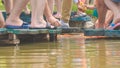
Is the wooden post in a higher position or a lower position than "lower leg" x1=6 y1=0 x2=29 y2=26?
lower

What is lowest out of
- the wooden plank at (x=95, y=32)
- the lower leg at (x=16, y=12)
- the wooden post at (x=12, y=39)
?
the wooden plank at (x=95, y=32)

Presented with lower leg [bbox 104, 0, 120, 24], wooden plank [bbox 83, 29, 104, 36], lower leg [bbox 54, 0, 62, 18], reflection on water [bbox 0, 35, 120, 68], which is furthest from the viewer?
lower leg [bbox 54, 0, 62, 18]

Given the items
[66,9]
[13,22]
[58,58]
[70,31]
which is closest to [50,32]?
[13,22]

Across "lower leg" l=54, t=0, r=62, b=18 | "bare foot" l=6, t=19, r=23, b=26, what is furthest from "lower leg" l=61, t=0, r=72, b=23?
"bare foot" l=6, t=19, r=23, b=26

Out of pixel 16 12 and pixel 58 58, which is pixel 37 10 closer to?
pixel 16 12

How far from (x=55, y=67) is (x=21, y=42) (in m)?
2.23

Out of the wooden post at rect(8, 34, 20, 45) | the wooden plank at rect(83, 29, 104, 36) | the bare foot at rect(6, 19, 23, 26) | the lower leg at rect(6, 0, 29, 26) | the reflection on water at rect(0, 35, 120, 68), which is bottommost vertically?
the wooden plank at rect(83, 29, 104, 36)

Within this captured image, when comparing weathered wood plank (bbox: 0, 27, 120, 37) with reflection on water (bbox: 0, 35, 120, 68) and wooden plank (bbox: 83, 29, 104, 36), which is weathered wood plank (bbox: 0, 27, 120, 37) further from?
reflection on water (bbox: 0, 35, 120, 68)

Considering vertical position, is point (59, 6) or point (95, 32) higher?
point (59, 6)

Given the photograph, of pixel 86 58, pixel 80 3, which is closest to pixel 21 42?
pixel 86 58

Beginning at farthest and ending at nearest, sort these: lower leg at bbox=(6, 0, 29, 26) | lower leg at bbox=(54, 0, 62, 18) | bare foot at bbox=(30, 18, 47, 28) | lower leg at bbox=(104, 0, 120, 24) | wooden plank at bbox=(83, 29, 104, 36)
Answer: lower leg at bbox=(54, 0, 62, 18)
lower leg at bbox=(104, 0, 120, 24)
wooden plank at bbox=(83, 29, 104, 36)
bare foot at bbox=(30, 18, 47, 28)
lower leg at bbox=(6, 0, 29, 26)

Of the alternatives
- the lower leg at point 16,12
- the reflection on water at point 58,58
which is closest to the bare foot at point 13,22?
the lower leg at point 16,12

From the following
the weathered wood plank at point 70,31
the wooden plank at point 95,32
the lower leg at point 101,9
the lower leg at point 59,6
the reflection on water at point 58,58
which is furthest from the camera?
the lower leg at point 59,6

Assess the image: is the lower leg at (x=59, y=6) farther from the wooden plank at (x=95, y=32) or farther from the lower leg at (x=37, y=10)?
the lower leg at (x=37, y=10)
